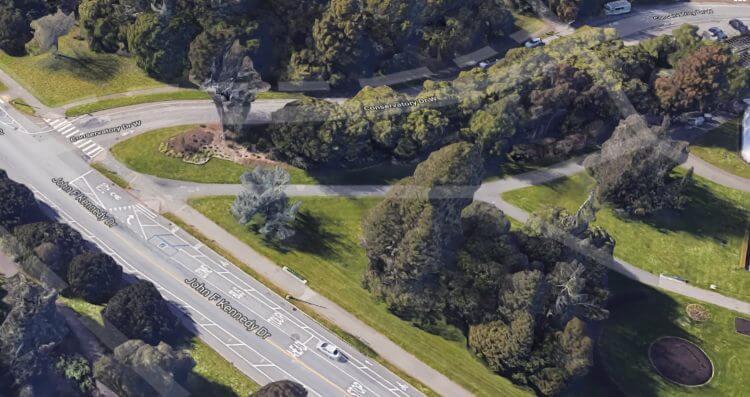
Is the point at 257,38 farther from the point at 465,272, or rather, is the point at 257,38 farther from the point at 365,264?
the point at 465,272

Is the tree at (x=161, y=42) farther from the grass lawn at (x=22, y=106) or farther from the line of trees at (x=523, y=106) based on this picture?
the line of trees at (x=523, y=106)

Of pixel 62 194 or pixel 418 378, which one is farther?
pixel 62 194

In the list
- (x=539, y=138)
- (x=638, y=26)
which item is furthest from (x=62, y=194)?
(x=638, y=26)

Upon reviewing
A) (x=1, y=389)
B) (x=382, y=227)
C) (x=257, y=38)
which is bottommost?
(x=1, y=389)

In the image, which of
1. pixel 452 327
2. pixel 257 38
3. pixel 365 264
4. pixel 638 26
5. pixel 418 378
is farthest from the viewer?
pixel 638 26

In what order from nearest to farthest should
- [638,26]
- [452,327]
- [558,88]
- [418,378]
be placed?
[418,378]
[452,327]
[558,88]
[638,26]

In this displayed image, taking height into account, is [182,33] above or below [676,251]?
above

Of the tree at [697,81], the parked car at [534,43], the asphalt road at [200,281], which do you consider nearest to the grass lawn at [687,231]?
the tree at [697,81]

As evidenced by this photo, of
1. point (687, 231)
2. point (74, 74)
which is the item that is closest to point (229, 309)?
point (74, 74)
